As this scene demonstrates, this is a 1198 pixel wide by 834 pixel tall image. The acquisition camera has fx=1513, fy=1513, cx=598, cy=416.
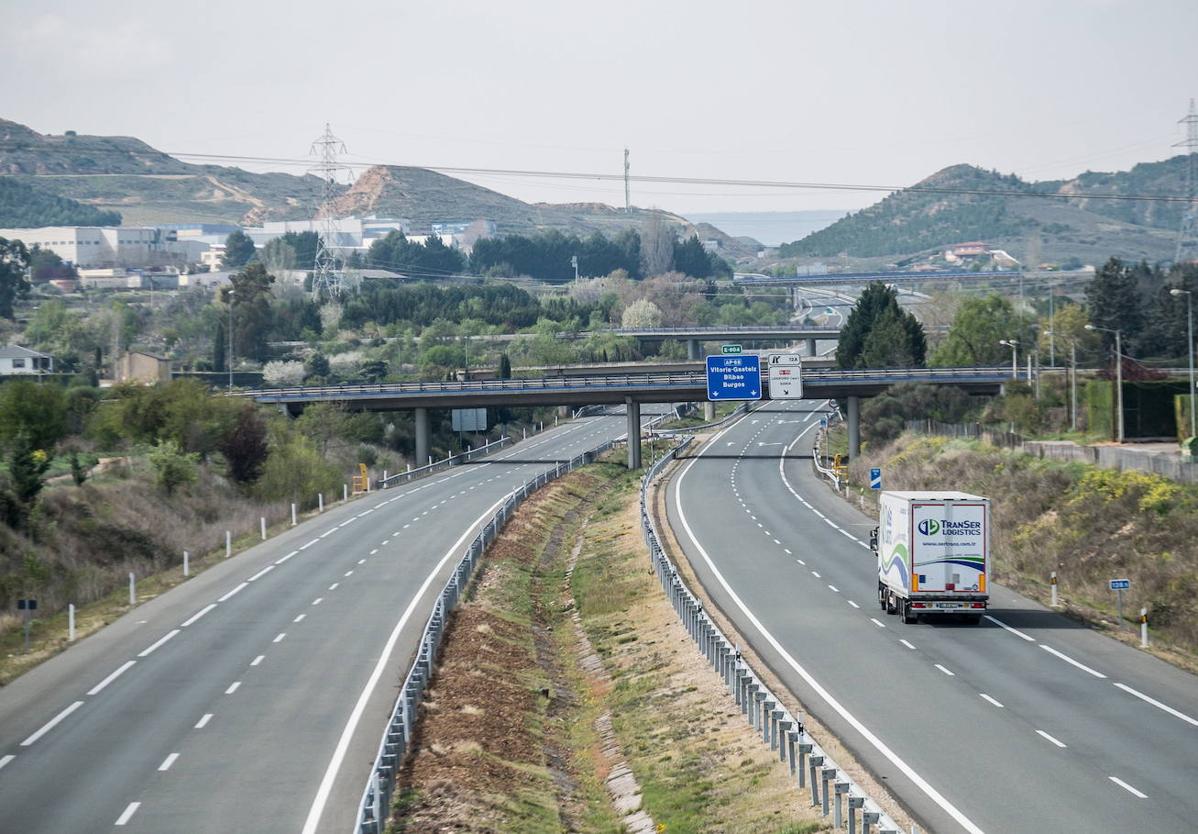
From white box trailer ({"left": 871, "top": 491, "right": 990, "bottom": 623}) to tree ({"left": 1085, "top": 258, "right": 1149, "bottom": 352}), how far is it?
112m

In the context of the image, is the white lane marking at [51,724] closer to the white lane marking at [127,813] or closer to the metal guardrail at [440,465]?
the white lane marking at [127,813]

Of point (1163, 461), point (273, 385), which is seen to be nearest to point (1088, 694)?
point (1163, 461)

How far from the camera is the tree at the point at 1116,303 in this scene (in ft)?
479

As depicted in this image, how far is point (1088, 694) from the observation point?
31.5 metres

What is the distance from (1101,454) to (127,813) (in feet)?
162

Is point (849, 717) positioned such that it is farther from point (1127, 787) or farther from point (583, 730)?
point (583, 730)

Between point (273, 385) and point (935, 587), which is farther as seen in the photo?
point (273, 385)

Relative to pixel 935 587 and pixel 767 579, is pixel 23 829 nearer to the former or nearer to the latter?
pixel 935 587

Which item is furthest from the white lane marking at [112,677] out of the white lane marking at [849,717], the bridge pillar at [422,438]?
the bridge pillar at [422,438]

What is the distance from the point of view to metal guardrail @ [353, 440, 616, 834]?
21172 mm

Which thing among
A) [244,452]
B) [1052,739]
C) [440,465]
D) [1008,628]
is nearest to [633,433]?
[440,465]

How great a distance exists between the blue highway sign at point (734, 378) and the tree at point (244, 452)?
84.5 feet

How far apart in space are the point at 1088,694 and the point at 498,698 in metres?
12.8

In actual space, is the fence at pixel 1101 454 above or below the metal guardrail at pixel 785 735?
above
